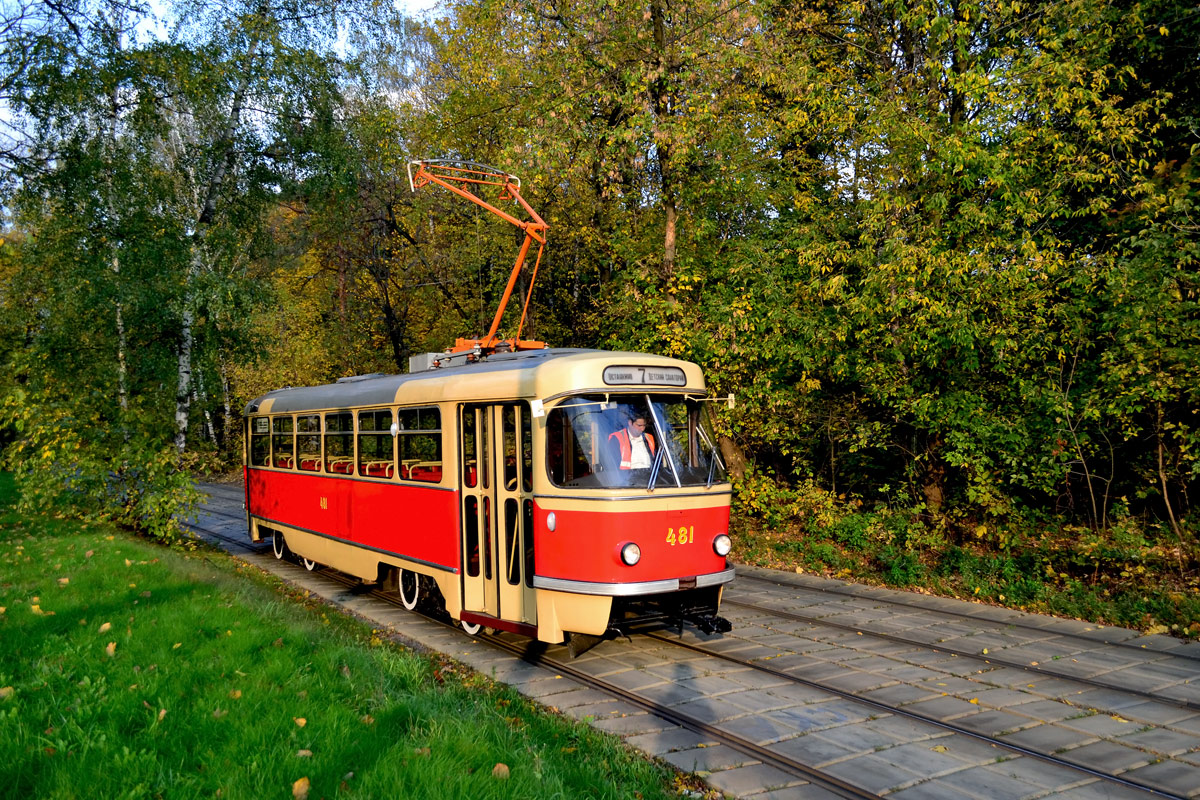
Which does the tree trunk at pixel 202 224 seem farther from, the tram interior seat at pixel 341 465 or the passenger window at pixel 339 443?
the tram interior seat at pixel 341 465

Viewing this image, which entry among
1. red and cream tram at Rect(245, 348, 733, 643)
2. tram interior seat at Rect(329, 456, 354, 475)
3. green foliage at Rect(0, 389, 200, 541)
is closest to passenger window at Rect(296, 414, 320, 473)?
tram interior seat at Rect(329, 456, 354, 475)

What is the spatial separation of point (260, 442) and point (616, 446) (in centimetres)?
993

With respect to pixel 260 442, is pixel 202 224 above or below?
above

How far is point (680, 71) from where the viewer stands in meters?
15.1

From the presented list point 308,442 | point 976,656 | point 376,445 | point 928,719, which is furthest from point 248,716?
point 308,442

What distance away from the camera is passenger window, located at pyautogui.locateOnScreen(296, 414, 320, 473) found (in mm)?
12672

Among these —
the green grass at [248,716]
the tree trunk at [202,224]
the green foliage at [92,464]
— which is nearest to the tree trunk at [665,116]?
the tree trunk at [202,224]

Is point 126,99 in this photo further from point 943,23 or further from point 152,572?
point 943,23

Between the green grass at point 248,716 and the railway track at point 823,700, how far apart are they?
0.91 metres

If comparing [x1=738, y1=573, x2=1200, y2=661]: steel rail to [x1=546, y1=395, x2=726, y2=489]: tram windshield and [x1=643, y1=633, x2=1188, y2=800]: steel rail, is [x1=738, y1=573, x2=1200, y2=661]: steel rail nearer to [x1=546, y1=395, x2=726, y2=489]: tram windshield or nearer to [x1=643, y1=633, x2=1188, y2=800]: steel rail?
[x1=643, y1=633, x2=1188, y2=800]: steel rail

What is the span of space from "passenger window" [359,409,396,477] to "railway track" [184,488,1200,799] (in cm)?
276

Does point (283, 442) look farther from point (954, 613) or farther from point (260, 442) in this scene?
point (954, 613)

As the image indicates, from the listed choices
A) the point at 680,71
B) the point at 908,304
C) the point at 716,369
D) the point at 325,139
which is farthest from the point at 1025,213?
the point at 325,139

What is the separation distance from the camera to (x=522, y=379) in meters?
8.02
